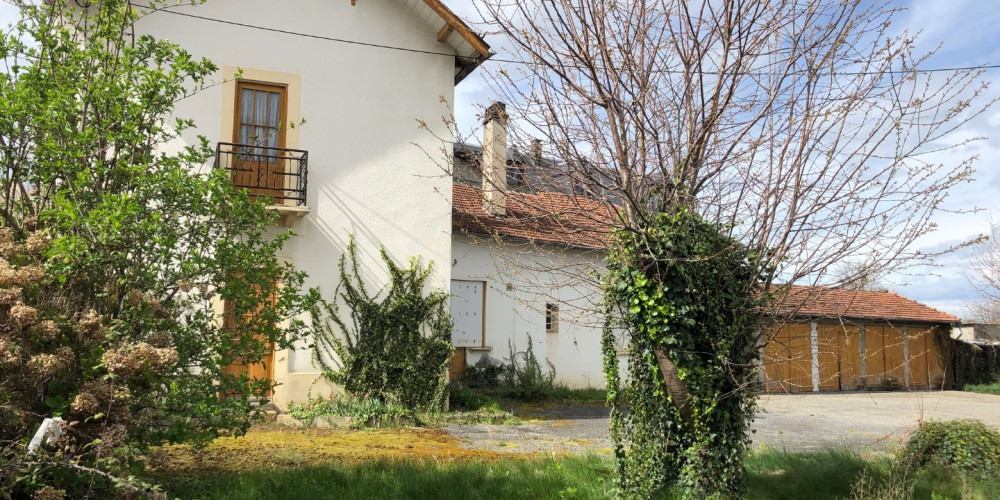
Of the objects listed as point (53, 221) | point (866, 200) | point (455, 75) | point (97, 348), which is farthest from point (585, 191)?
point (455, 75)

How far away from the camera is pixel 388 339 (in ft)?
39.3

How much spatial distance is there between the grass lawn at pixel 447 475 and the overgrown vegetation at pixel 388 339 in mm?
3292

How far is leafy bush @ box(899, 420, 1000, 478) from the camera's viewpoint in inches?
267

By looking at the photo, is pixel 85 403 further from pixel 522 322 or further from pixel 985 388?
pixel 985 388

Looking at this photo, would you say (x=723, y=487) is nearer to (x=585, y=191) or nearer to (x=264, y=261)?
(x=585, y=191)

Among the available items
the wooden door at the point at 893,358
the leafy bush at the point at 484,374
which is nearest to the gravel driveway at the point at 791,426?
the leafy bush at the point at 484,374

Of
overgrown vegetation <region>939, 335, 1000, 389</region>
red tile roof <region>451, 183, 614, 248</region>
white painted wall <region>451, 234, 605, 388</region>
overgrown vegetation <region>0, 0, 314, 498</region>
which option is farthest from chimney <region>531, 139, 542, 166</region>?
overgrown vegetation <region>939, 335, 1000, 389</region>

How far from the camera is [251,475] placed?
6465mm

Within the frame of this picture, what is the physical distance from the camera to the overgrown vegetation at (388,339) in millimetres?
11734

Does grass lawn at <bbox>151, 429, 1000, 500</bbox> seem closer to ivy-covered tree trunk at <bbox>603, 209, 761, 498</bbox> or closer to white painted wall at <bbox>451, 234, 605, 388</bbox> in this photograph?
ivy-covered tree trunk at <bbox>603, 209, 761, 498</bbox>

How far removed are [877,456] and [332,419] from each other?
23.5ft

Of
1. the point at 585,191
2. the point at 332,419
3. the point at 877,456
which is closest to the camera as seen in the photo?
the point at 585,191

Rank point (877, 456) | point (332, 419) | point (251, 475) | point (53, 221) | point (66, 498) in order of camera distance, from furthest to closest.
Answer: point (332, 419) → point (877, 456) → point (251, 475) → point (53, 221) → point (66, 498)

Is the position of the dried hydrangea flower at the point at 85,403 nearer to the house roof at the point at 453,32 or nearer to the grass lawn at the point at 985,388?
the house roof at the point at 453,32
